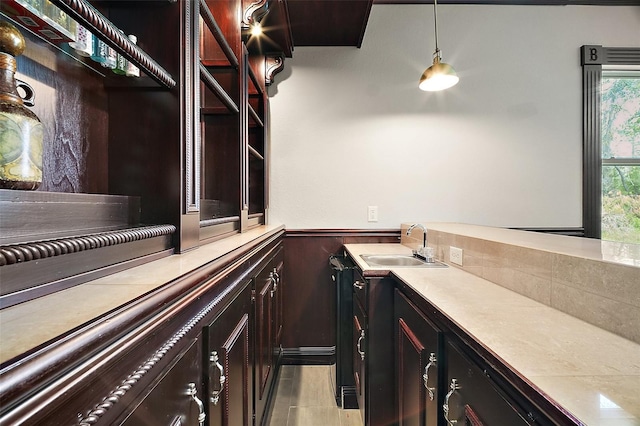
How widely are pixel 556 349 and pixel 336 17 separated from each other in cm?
227

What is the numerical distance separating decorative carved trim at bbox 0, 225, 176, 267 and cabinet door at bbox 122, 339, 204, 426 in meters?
0.25

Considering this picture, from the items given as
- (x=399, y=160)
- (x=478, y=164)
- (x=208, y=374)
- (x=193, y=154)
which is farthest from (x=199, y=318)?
(x=478, y=164)

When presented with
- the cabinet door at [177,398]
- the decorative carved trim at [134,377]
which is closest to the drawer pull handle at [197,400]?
the cabinet door at [177,398]

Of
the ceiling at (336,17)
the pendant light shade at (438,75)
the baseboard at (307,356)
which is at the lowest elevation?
the baseboard at (307,356)

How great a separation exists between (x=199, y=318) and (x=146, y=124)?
600 millimetres

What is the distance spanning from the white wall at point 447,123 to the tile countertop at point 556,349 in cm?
160

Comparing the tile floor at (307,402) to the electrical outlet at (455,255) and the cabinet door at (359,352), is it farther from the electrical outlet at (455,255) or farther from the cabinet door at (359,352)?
the electrical outlet at (455,255)

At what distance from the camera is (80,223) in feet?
2.63

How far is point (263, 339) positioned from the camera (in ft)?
5.53

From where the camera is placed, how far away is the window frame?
2.72 m

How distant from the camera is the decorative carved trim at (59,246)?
0.44 metres

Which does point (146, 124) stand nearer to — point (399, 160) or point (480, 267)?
point (480, 267)

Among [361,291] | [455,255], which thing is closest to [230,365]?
[361,291]

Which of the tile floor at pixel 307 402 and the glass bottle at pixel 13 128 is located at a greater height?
the glass bottle at pixel 13 128
